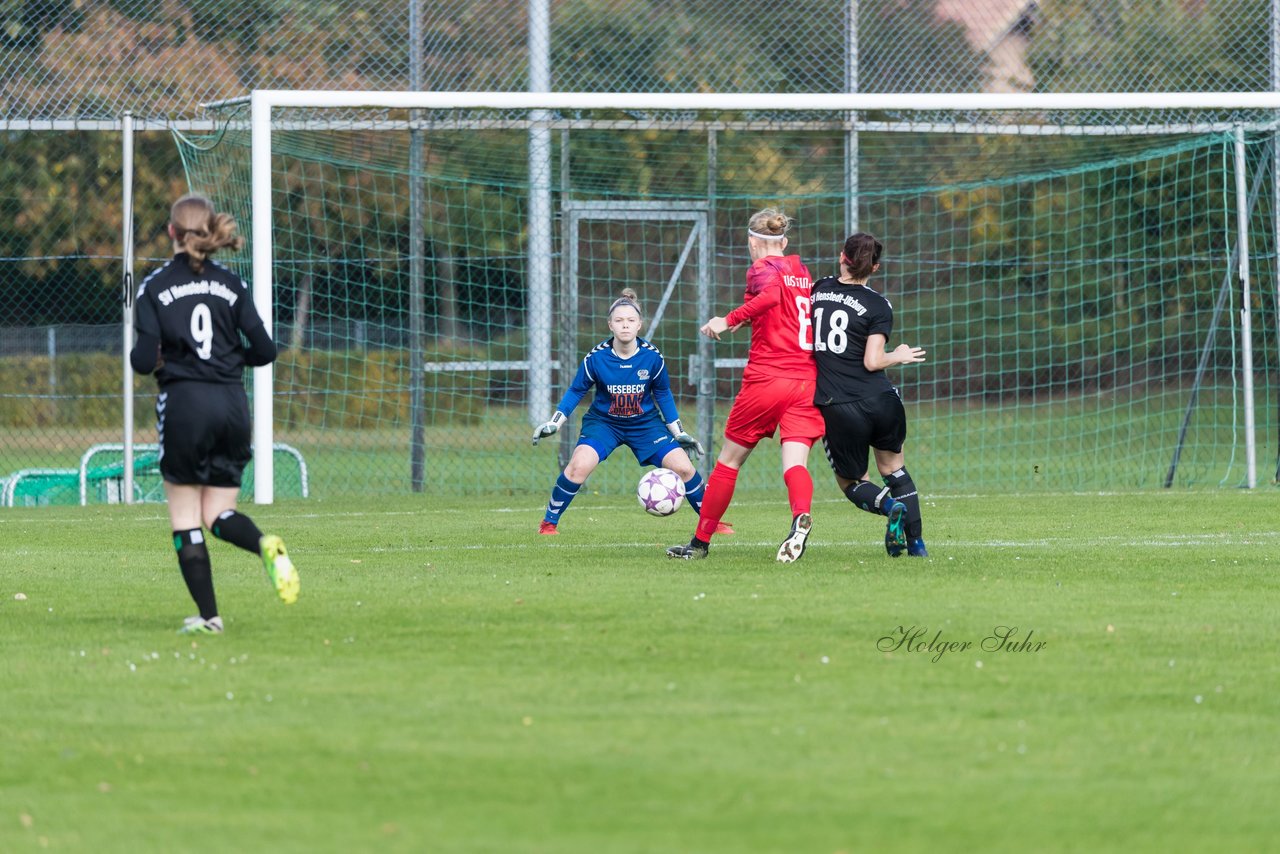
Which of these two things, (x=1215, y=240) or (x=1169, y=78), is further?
(x=1215, y=240)

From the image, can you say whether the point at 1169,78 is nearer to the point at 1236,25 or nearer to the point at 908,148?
the point at 1236,25

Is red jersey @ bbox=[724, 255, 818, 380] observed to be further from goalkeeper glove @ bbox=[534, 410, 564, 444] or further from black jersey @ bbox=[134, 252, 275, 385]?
black jersey @ bbox=[134, 252, 275, 385]

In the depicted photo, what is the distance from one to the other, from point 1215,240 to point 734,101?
8.77 meters

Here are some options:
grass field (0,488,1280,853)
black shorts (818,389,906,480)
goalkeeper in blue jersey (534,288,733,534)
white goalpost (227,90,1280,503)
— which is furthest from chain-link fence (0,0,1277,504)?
grass field (0,488,1280,853)

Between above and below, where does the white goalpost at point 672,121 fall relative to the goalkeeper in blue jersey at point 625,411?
above

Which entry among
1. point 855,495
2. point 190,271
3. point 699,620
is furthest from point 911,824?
point 855,495

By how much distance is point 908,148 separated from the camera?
1667 cm

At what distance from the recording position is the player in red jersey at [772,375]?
8852 millimetres

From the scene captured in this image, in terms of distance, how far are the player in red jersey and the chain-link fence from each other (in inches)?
246

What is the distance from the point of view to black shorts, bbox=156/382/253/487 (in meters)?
6.59

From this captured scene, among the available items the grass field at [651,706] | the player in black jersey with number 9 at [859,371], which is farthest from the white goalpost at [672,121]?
the grass field at [651,706]

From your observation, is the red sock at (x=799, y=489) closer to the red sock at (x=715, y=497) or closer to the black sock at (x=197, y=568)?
the red sock at (x=715, y=497)

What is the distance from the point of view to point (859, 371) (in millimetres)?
8773

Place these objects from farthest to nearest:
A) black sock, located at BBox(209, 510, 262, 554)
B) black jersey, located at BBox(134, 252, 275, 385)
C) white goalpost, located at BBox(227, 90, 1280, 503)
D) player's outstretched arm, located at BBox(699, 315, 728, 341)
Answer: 1. white goalpost, located at BBox(227, 90, 1280, 503)
2. player's outstretched arm, located at BBox(699, 315, 728, 341)
3. black sock, located at BBox(209, 510, 262, 554)
4. black jersey, located at BBox(134, 252, 275, 385)
